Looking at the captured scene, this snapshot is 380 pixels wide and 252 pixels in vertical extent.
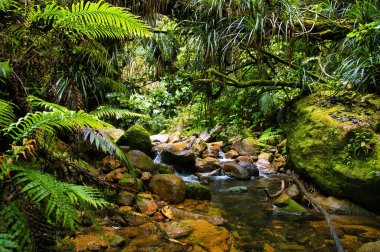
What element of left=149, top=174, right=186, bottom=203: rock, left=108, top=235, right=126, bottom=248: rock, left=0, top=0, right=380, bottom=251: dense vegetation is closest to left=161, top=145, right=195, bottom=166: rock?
left=0, top=0, right=380, bottom=251: dense vegetation

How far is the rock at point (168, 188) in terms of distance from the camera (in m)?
3.84

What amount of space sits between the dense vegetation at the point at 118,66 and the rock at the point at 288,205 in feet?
5.51

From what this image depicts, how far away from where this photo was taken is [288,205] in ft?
11.7

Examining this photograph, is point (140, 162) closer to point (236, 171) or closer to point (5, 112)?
point (236, 171)

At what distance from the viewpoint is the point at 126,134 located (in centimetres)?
516

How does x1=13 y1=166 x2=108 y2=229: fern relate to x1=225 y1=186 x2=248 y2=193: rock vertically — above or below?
above

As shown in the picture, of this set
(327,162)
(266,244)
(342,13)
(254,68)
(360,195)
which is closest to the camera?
(266,244)

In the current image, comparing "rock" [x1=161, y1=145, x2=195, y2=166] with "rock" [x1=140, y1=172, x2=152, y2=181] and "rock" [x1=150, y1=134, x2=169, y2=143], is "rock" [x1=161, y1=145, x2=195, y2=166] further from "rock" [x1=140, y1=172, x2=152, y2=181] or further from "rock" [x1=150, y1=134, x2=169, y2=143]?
"rock" [x1=150, y1=134, x2=169, y2=143]

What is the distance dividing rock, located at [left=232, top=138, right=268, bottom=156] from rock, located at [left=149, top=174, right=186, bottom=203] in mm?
Answer: 3445

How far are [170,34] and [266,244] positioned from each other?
4.07 m

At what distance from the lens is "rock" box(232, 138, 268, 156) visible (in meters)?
7.10

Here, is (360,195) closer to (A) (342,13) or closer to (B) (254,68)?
(B) (254,68)

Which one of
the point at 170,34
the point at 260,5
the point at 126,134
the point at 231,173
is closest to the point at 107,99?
the point at 126,134

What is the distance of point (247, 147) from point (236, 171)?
1.71 meters
